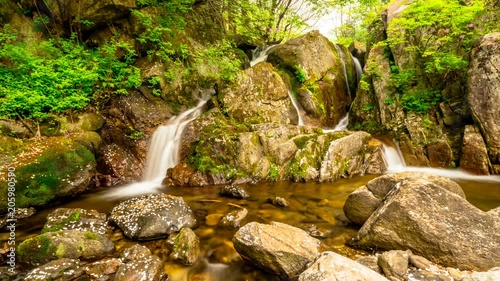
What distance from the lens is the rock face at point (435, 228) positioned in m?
3.29

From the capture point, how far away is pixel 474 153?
8.70 meters

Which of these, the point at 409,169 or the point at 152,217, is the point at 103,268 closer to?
the point at 152,217

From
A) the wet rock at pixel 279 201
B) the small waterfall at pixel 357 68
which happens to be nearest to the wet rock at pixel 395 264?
the wet rock at pixel 279 201

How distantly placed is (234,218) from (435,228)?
11.4 ft

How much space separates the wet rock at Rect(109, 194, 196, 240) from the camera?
15.0 ft

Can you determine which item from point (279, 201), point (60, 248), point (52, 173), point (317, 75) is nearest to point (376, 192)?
point (279, 201)

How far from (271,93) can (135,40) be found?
20.9 ft

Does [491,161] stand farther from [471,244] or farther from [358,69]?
[358,69]

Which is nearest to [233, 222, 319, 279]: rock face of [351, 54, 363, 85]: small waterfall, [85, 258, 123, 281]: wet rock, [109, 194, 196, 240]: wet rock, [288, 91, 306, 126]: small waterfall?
[109, 194, 196, 240]: wet rock

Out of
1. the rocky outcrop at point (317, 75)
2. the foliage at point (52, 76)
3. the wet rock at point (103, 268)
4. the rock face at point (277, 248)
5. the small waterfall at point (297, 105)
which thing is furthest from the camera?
the rocky outcrop at point (317, 75)

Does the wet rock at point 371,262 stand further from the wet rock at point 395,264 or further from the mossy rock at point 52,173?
the mossy rock at point 52,173

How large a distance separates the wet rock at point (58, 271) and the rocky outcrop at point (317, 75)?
11.0m

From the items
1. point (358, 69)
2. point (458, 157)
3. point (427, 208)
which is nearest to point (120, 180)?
point (427, 208)

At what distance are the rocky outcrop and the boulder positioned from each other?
1.77 metres
